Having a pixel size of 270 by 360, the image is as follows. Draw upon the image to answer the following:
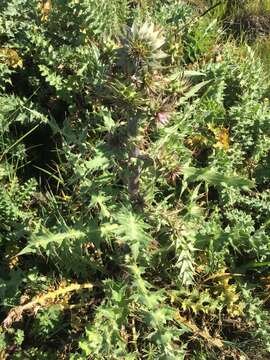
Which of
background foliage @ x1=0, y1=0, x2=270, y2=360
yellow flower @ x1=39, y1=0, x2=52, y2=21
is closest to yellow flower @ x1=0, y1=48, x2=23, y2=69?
background foliage @ x1=0, y1=0, x2=270, y2=360

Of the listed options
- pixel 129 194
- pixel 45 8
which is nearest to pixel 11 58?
pixel 45 8

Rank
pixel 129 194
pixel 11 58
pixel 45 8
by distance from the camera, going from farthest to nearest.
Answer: pixel 45 8, pixel 11 58, pixel 129 194

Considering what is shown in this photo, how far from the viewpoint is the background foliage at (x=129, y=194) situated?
2.44 metres

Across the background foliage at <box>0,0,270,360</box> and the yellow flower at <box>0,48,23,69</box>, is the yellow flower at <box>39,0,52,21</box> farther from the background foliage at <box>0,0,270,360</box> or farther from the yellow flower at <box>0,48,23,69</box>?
the yellow flower at <box>0,48,23,69</box>

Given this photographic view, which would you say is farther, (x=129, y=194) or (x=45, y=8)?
(x=45, y=8)

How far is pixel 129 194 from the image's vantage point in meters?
2.65

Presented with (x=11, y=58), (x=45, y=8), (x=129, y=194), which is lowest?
(x=129, y=194)

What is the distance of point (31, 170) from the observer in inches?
137

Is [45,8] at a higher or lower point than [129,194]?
higher

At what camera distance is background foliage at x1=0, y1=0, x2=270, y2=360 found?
2441mm

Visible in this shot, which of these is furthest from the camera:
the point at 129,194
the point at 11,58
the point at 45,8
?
the point at 45,8

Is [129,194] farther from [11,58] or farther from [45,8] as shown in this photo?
[45,8]

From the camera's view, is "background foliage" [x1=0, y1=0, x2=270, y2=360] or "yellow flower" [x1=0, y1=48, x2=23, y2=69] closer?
"background foliage" [x1=0, y1=0, x2=270, y2=360]

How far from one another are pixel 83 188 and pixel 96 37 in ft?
4.20
